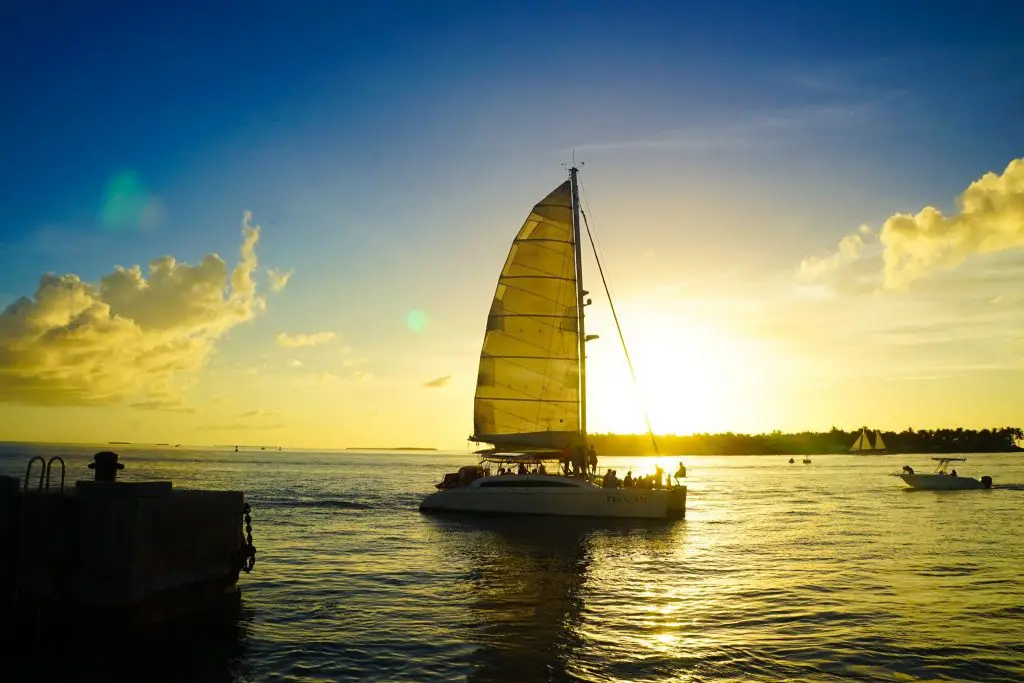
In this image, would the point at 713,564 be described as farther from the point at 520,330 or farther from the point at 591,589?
the point at 520,330

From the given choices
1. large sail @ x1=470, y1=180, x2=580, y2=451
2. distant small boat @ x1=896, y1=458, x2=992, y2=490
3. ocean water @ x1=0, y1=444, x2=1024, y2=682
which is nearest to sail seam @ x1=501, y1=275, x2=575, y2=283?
large sail @ x1=470, y1=180, x2=580, y2=451

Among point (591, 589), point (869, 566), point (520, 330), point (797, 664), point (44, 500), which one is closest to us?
point (797, 664)

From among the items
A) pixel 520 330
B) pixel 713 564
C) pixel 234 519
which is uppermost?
pixel 520 330

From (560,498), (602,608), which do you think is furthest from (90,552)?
(560,498)

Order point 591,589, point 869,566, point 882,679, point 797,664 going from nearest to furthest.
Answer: point 882,679 < point 797,664 < point 591,589 < point 869,566

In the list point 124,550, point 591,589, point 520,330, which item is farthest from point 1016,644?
point 520,330

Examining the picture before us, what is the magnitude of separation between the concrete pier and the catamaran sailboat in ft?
92.0

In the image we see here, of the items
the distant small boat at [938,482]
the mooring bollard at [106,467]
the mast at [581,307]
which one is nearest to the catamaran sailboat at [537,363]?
the mast at [581,307]

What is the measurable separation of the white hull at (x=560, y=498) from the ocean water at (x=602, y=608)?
1.01m

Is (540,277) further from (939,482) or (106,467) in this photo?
(939,482)

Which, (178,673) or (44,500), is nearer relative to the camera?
(178,673)

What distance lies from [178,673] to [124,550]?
3.00 metres

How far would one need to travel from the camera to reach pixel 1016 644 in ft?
55.4

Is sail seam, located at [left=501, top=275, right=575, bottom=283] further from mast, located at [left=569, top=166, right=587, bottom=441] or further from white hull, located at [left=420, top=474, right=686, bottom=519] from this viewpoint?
white hull, located at [left=420, top=474, right=686, bottom=519]
